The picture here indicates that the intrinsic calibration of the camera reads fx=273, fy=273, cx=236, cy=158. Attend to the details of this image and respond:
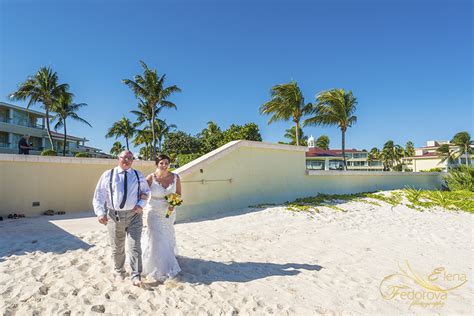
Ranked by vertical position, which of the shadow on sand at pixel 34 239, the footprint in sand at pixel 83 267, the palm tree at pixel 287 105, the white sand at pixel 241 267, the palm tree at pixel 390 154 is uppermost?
the palm tree at pixel 287 105

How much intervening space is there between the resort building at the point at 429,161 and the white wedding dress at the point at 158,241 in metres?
46.3

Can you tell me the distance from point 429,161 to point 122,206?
56.0 m

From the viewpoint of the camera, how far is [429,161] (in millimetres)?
47312

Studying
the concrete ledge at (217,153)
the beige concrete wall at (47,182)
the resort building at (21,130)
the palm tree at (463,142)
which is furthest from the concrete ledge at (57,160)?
the palm tree at (463,142)

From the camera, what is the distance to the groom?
349cm

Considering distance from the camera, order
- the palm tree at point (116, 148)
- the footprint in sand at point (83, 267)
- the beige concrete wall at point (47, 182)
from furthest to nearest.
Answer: the palm tree at point (116, 148) < the beige concrete wall at point (47, 182) < the footprint in sand at point (83, 267)

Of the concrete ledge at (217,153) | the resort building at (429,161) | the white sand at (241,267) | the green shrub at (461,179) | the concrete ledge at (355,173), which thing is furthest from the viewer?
the resort building at (429,161)

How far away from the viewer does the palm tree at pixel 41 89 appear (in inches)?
975

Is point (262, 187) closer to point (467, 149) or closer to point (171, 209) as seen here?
point (171, 209)

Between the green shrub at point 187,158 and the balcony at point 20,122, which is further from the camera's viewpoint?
the balcony at point 20,122

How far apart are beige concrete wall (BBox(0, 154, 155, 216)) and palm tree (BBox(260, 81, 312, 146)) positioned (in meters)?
12.3

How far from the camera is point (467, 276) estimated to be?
4.61m

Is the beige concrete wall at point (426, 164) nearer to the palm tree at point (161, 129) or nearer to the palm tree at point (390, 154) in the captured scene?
the palm tree at point (390, 154)

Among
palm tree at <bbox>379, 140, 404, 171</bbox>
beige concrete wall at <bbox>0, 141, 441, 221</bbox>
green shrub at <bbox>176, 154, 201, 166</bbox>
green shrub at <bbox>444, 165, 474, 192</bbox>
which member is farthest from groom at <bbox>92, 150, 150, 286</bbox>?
palm tree at <bbox>379, 140, 404, 171</bbox>
